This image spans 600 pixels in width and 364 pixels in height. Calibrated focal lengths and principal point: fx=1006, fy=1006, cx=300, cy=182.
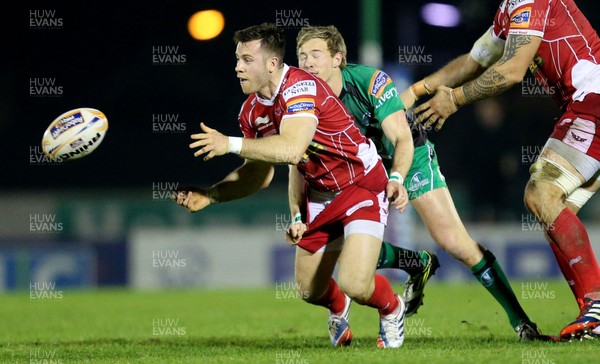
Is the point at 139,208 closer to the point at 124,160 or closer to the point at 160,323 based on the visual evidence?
the point at 124,160

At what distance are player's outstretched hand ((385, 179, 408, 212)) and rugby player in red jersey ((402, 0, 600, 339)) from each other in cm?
45

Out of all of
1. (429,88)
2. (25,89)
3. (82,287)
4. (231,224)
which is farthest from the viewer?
(25,89)

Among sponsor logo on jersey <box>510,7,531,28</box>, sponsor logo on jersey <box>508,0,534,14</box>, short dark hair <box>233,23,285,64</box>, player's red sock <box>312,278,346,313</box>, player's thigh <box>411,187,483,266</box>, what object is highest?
sponsor logo on jersey <box>508,0,534,14</box>

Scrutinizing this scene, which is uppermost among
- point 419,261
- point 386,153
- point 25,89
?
point 386,153

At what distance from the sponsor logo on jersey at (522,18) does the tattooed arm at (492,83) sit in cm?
7

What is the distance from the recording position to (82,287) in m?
16.4

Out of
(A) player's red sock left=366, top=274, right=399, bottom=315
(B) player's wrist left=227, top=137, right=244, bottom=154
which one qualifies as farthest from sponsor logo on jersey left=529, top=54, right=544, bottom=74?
(B) player's wrist left=227, top=137, right=244, bottom=154

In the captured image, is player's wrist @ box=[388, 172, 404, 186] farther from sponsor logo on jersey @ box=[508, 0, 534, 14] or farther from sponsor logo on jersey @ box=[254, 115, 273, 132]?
sponsor logo on jersey @ box=[508, 0, 534, 14]

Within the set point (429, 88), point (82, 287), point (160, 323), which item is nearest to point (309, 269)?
point (429, 88)

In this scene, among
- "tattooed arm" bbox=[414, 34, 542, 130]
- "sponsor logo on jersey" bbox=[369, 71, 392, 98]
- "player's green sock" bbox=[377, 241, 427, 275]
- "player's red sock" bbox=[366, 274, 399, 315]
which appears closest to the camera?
"tattooed arm" bbox=[414, 34, 542, 130]

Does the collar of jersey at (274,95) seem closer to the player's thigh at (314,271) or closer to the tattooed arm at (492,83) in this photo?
the tattooed arm at (492,83)

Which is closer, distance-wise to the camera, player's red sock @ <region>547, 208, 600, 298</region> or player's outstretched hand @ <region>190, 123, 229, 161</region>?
player's outstretched hand @ <region>190, 123, 229, 161</region>

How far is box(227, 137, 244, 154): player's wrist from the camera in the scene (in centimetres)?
580

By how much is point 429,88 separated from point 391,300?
1629 mm
